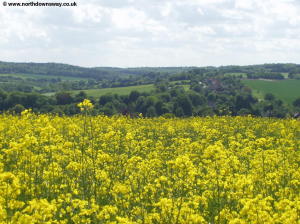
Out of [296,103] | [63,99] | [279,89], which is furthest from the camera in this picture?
[279,89]

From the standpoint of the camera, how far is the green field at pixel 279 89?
130775 mm

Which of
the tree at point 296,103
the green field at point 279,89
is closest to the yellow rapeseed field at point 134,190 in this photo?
the tree at point 296,103

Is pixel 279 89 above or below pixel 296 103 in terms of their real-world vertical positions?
above

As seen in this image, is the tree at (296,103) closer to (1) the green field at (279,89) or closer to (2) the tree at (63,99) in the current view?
(1) the green field at (279,89)

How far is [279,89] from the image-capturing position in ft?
476

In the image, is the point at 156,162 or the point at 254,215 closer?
the point at 254,215

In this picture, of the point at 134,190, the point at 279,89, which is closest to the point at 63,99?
the point at 279,89

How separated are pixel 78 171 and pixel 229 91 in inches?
5132

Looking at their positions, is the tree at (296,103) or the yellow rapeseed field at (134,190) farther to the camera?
the tree at (296,103)

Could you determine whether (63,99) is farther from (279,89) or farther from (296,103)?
(279,89)

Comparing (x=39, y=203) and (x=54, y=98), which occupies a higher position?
(x=39, y=203)

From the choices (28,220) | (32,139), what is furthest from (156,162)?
(28,220)

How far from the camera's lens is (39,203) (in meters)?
5.40

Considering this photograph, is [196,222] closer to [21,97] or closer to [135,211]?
[135,211]
